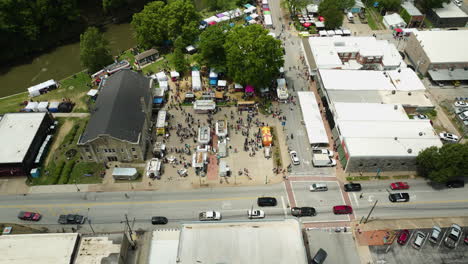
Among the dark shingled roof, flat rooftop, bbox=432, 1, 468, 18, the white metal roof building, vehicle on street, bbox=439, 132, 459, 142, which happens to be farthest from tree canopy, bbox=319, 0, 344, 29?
the dark shingled roof

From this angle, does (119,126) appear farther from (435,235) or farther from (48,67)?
(435,235)

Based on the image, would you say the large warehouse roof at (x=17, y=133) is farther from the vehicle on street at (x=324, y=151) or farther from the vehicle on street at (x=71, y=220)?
the vehicle on street at (x=324, y=151)

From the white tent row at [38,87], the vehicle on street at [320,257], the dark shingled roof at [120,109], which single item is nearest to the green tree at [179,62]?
the dark shingled roof at [120,109]

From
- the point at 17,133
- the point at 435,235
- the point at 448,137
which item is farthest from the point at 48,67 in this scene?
the point at 448,137

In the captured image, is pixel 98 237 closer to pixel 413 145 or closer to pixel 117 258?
pixel 117 258

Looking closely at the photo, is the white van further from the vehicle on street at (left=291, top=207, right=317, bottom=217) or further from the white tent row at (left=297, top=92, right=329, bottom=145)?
the vehicle on street at (left=291, top=207, right=317, bottom=217)

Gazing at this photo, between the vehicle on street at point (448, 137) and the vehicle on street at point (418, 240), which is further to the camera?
the vehicle on street at point (448, 137)
